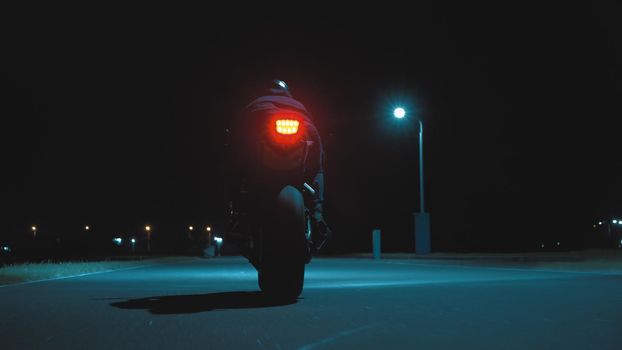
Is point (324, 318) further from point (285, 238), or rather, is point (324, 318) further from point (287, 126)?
point (287, 126)

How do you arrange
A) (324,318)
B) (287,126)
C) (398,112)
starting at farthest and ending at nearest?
(398,112)
(287,126)
(324,318)

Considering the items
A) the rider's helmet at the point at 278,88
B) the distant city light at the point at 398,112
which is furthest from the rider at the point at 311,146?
the distant city light at the point at 398,112

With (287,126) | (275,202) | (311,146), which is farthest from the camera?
(311,146)

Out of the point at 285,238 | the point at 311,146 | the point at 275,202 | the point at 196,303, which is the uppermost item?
the point at 311,146

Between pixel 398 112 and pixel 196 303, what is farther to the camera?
pixel 398 112

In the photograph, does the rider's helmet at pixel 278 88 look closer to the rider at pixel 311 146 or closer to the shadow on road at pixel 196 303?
the rider at pixel 311 146

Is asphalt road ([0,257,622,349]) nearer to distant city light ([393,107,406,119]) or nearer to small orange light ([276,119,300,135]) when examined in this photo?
small orange light ([276,119,300,135])

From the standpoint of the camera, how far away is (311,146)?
47.1ft

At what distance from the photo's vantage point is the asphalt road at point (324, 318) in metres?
9.48

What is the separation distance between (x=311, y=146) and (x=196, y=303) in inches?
133

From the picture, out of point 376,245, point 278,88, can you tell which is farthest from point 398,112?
point 278,88

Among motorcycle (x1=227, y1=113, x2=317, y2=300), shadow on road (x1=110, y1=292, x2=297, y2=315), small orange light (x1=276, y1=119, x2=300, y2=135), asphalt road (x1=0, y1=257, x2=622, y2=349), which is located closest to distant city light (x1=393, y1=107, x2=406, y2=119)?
asphalt road (x1=0, y1=257, x2=622, y2=349)

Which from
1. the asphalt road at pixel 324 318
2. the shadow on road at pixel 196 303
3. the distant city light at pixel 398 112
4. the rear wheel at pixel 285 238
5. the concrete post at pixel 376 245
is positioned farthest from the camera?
the concrete post at pixel 376 245

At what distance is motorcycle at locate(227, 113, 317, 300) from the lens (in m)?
13.3
